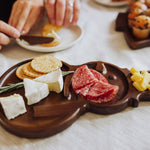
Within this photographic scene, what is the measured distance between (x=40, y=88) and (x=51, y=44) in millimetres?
505

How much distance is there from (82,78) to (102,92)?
125 millimetres

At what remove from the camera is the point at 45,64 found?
1055 millimetres

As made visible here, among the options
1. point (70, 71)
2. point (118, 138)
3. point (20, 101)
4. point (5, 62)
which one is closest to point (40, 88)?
point (20, 101)

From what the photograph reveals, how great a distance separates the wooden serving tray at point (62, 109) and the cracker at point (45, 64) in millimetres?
104

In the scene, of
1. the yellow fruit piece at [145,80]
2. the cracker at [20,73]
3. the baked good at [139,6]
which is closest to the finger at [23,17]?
the cracker at [20,73]

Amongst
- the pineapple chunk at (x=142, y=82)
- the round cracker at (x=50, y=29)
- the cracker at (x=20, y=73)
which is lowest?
the cracker at (x=20, y=73)

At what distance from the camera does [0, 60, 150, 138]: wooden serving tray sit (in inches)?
Result: 30.3

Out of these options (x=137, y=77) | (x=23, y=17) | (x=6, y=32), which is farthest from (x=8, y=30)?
(x=137, y=77)

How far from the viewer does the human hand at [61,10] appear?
136cm

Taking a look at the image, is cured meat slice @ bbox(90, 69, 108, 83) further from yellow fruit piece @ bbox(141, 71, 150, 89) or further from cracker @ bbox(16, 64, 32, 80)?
cracker @ bbox(16, 64, 32, 80)

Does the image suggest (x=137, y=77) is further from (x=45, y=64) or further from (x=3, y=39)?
(x=3, y=39)

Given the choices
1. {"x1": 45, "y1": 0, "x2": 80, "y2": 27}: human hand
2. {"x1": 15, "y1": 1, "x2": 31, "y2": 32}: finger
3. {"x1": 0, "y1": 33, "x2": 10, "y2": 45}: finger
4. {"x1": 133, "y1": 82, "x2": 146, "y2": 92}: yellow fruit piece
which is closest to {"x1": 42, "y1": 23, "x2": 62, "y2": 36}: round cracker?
{"x1": 45, "y1": 0, "x2": 80, "y2": 27}: human hand

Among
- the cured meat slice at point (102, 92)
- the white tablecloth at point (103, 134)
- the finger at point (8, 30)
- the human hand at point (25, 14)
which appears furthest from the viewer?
the human hand at point (25, 14)

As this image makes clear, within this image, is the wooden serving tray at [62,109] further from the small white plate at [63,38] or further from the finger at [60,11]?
the finger at [60,11]
